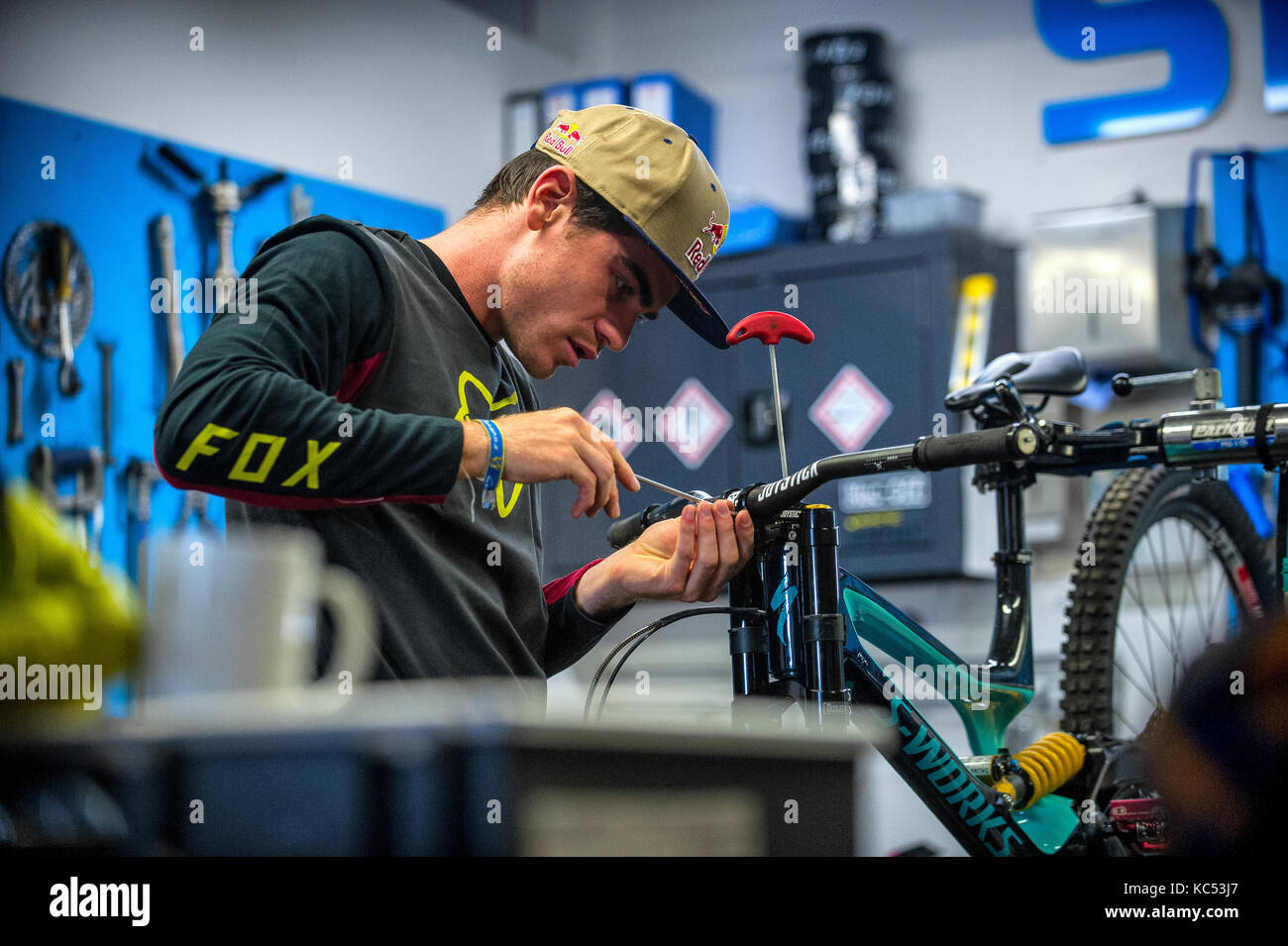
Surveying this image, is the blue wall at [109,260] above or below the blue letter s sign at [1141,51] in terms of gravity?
below

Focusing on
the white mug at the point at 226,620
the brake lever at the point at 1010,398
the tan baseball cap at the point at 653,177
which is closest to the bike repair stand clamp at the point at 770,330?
the tan baseball cap at the point at 653,177

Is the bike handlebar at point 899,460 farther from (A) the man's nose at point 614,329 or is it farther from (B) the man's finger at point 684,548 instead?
(A) the man's nose at point 614,329

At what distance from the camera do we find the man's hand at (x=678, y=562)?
4.19 feet

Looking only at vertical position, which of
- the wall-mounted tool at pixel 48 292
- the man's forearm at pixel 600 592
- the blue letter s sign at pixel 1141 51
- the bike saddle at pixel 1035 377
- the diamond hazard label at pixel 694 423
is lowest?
the man's forearm at pixel 600 592

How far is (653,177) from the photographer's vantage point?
1318mm

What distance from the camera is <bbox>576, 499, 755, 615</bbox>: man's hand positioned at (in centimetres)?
128

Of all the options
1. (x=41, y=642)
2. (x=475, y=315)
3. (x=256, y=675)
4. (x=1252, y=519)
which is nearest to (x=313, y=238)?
(x=475, y=315)

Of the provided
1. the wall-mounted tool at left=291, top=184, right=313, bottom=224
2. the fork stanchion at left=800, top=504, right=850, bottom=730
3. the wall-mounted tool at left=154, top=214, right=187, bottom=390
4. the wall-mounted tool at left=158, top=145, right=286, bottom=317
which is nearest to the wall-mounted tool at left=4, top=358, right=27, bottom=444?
the wall-mounted tool at left=154, top=214, right=187, bottom=390

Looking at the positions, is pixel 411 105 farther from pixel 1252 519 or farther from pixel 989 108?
pixel 1252 519

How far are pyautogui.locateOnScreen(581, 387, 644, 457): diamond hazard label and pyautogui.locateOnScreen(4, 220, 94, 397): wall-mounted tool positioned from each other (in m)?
1.41

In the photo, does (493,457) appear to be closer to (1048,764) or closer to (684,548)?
(684,548)

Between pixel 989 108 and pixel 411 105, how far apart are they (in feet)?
5.26

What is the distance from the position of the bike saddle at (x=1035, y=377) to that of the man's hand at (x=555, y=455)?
79 centimetres

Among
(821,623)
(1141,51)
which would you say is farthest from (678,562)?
(1141,51)
